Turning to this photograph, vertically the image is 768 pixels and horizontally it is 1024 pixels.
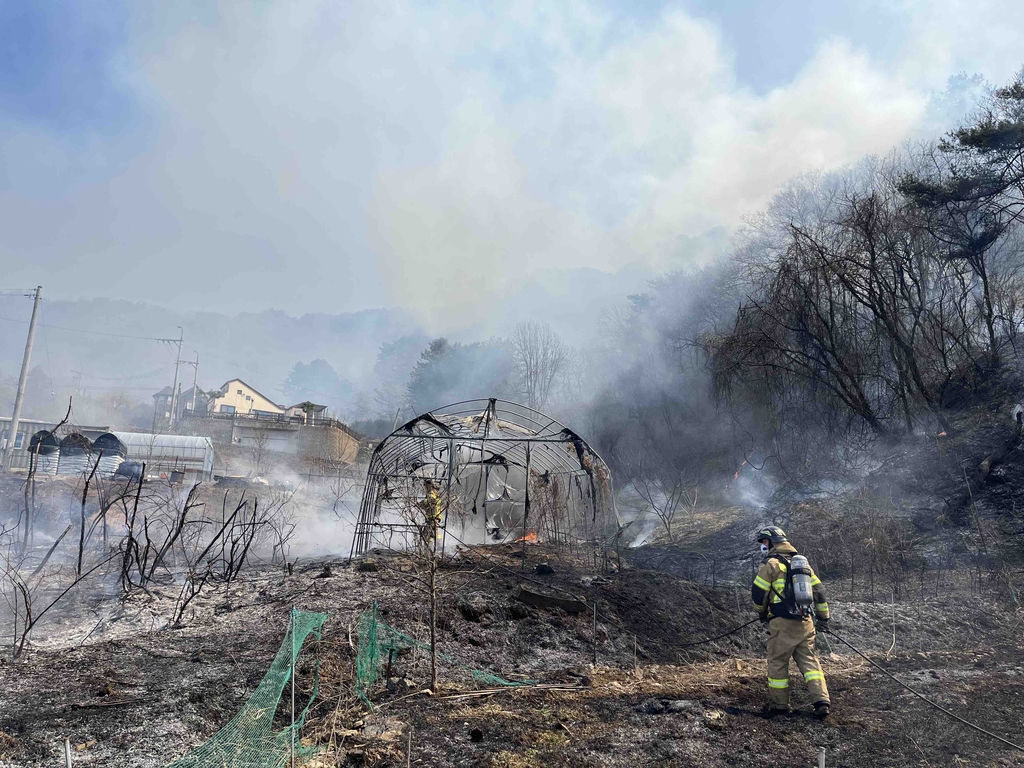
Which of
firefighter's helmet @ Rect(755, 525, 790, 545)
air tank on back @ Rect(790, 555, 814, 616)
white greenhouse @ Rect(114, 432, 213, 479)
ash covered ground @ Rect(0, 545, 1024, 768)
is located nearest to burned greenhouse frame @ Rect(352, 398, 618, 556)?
ash covered ground @ Rect(0, 545, 1024, 768)

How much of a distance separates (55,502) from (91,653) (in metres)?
15.6

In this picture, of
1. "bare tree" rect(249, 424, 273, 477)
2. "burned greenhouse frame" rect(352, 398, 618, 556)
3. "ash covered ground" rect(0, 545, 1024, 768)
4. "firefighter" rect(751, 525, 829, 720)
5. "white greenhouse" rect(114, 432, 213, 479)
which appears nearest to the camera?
"ash covered ground" rect(0, 545, 1024, 768)

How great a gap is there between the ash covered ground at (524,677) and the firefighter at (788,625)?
254 millimetres

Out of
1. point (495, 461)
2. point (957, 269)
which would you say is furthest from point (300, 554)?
point (957, 269)

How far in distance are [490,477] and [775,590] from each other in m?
15.4

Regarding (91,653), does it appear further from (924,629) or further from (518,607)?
(924,629)

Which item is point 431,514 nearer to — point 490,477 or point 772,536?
point 772,536

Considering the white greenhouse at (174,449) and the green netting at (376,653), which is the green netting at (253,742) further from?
the white greenhouse at (174,449)

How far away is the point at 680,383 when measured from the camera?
1350 inches

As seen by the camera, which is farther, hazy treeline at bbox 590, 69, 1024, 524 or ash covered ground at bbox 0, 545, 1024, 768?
hazy treeline at bbox 590, 69, 1024, 524

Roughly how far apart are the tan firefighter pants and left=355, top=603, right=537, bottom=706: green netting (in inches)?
97.1

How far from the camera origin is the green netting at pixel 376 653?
6.30m

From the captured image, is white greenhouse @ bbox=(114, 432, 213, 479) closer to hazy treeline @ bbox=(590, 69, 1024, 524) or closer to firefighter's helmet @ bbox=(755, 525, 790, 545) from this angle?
hazy treeline @ bbox=(590, 69, 1024, 524)

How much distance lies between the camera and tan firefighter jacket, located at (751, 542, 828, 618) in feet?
20.5
